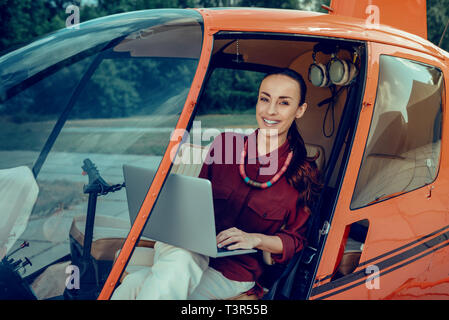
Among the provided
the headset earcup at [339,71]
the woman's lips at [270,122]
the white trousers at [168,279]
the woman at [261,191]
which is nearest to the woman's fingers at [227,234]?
the woman at [261,191]

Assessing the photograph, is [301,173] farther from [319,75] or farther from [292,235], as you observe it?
[319,75]

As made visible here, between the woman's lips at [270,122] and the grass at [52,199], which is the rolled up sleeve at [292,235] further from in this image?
the grass at [52,199]

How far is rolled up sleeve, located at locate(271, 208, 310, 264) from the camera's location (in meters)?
1.91

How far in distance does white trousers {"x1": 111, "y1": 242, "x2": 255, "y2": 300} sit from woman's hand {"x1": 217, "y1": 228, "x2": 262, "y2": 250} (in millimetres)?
118

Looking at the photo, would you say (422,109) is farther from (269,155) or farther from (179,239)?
(179,239)

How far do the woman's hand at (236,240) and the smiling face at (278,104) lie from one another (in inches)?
25.2

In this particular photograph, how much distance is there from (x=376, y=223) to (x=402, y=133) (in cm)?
57

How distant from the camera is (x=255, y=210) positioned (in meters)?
2.03

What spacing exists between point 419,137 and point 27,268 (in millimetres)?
2237

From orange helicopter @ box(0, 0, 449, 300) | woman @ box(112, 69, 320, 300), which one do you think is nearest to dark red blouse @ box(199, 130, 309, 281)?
woman @ box(112, 69, 320, 300)

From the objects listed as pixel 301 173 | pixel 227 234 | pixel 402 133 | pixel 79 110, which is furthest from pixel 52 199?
pixel 402 133

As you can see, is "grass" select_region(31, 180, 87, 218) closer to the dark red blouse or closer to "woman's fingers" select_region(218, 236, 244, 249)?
"woman's fingers" select_region(218, 236, 244, 249)

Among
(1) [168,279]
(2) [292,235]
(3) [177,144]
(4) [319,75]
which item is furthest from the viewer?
(4) [319,75]
